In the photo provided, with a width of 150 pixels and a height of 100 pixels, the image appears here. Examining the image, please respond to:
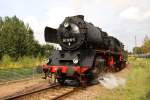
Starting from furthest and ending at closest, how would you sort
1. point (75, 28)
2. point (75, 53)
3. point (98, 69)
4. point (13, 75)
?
point (13, 75) < point (98, 69) < point (75, 28) < point (75, 53)

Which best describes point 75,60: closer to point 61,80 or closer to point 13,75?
point 61,80

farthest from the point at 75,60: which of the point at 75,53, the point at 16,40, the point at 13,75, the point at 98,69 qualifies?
the point at 16,40

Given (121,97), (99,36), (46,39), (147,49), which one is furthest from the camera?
(147,49)

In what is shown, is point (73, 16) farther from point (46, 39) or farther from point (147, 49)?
point (147, 49)

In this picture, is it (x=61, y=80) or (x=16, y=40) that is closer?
(x=61, y=80)

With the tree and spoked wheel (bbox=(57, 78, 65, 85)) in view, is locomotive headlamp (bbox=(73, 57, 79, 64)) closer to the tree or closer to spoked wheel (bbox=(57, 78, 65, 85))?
spoked wheel (bbox=(57, 78, 65, 85))

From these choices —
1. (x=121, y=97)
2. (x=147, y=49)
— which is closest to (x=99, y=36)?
(x=121, y=97)

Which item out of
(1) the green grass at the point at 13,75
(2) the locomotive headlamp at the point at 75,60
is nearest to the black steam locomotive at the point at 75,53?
(2) the locomotive headlamp at the point at 75,60

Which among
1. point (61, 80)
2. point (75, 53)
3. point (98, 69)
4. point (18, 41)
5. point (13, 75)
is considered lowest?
point (61, 80)

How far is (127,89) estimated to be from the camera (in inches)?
497

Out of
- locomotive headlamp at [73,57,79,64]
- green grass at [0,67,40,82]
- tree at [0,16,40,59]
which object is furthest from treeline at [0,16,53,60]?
locomotive headlamp at [73,57,79,64]

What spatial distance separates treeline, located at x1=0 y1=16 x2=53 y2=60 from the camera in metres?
47.6

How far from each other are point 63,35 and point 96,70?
8.86ft

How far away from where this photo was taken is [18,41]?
49625mm
